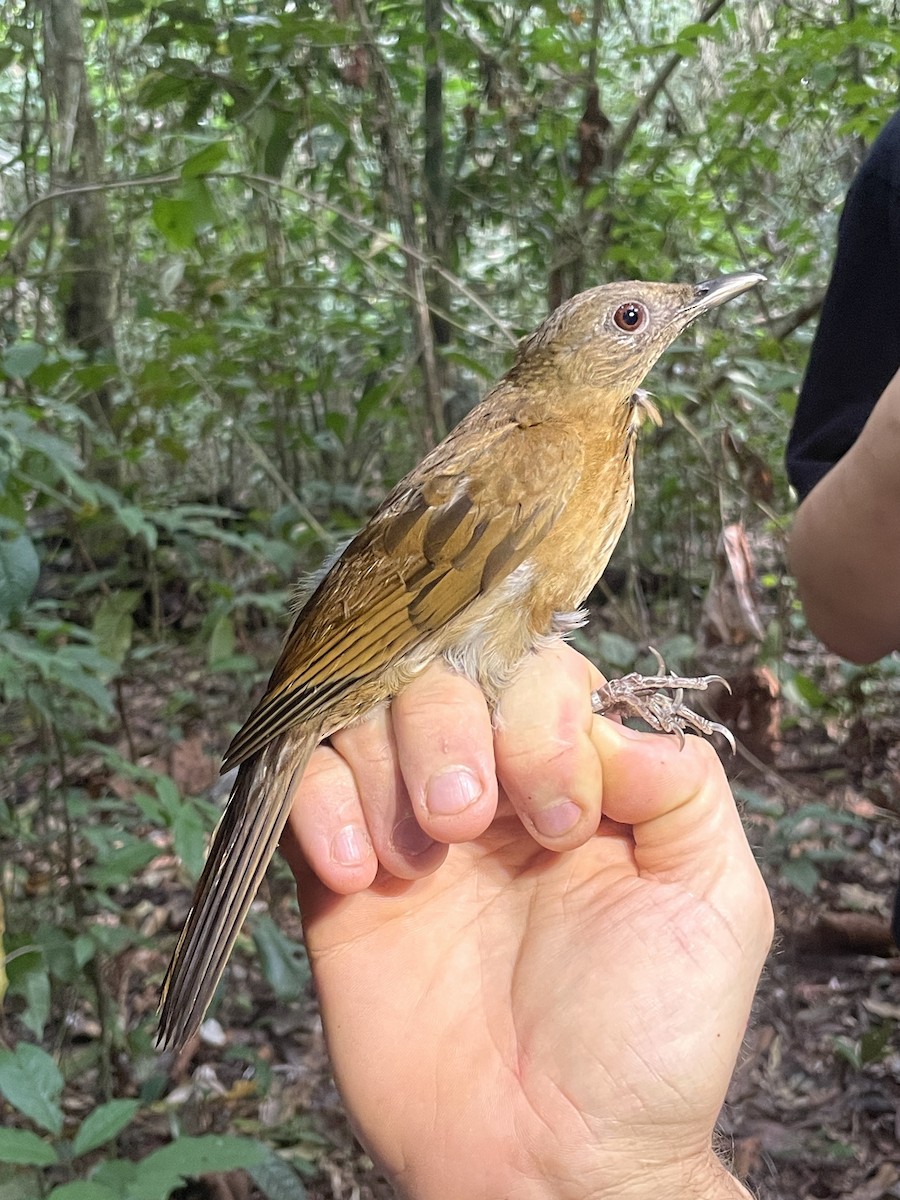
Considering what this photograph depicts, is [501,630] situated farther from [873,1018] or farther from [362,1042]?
[873,1018]

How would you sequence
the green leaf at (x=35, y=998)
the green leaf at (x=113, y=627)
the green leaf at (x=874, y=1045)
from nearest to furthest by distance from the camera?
the green leaf at (x=35, y=998) → the green leaf at (x=874, y=1045) → the green leaf at (x=113, y=627)

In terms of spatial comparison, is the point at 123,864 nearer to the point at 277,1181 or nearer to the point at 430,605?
the point at 277,1181

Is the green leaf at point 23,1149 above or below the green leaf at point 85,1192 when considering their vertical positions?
above

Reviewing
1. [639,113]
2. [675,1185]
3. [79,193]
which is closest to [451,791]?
[675,1185]

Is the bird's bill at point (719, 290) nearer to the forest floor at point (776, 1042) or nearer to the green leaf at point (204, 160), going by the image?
the green leaf at point (204, 160)

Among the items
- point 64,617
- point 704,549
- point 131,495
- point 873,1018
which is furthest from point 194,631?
point 873,1018

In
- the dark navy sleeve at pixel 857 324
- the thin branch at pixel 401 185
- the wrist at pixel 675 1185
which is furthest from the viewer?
the thin branch at pixel 401 185

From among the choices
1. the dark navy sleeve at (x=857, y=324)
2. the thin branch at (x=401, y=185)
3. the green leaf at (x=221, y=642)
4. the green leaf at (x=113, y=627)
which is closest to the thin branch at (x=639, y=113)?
the thin branch at (x=401, y=185)
